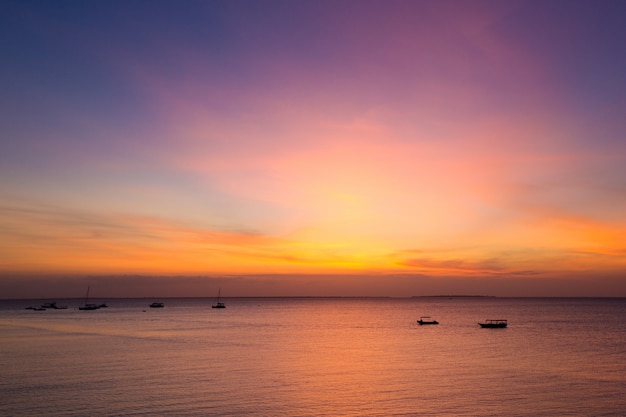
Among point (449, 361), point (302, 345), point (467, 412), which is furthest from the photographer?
point (302, 345)

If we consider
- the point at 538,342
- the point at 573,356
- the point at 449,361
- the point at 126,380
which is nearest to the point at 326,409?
the point at 126,380

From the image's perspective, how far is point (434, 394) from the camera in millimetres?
44719

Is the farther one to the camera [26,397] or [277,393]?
[277,393]

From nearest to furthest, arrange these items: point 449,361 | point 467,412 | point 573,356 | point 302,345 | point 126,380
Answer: point 467,412, point 126,380, point 449,361, point 573,356, point 302,345

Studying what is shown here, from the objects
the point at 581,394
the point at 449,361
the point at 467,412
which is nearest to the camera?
the point at 467,412

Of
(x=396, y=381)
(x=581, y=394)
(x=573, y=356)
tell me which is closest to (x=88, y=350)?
(x=396, y=381)

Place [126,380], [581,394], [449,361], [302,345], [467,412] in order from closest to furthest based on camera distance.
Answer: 1. [467,412]
2. [581,394]
3. [126,380]
4. [449,361]
5. [302,345]

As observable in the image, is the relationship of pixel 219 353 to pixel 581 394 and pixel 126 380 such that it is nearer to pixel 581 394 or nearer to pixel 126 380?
pixel 126 380

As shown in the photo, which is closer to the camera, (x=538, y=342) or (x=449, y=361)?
(x=449, y=361)

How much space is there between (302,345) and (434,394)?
47.0 metres

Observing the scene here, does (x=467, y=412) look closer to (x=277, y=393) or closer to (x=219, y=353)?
(x=277, y=393)

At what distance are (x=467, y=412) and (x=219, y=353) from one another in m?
44.5

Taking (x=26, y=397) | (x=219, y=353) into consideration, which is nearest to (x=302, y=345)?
(x=219, y=353)

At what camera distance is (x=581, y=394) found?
45.4m
